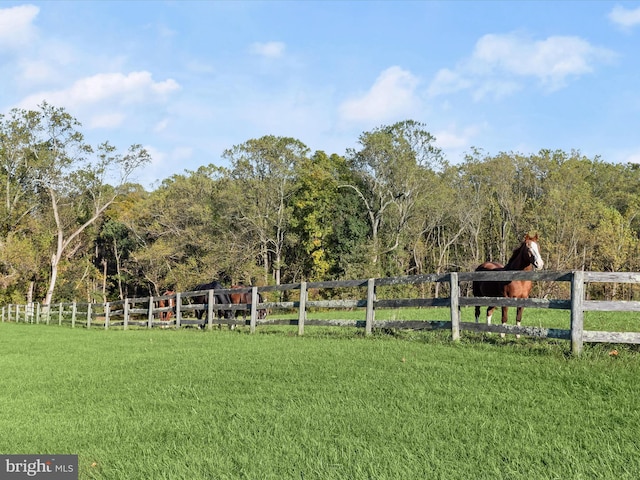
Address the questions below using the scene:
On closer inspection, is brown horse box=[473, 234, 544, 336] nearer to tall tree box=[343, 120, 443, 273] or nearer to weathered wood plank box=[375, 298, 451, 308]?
weathered wood plank box=[375, 298, 451, 308]

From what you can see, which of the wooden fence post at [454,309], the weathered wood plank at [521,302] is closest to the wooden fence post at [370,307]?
the wooden fence post at [454,309]

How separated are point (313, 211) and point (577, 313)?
139 ft

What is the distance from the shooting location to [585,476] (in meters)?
3.48

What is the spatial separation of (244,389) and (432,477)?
3.28m

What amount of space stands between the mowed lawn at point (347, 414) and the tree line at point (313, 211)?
3597 centimetres

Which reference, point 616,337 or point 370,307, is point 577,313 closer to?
point 616,337

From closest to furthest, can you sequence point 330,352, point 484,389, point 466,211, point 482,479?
point 482,479 → point 484,389 → point 330,352 → point 466,211

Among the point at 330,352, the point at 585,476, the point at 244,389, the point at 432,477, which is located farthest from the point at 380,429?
the point at 330,352

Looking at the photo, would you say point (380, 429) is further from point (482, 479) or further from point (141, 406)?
point (141, 406)

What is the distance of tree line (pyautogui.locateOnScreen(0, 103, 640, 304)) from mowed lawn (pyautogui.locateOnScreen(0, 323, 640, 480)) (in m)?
36.0

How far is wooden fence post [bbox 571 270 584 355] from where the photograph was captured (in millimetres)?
7477

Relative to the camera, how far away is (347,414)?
499cm

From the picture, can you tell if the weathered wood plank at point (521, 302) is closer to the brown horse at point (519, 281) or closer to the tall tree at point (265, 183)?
the brown horse at point (519, 281)

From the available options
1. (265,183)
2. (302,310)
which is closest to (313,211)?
(265,183)
